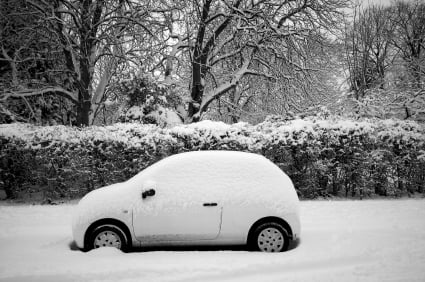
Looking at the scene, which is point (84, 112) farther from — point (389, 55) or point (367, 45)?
point (389, 55)

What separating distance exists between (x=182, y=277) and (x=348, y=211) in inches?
230

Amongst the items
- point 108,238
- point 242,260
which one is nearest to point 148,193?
point 108,238

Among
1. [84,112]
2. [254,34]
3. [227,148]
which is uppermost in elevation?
[254,34]

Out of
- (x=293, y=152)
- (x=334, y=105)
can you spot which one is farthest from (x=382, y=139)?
(x=334, y=105)

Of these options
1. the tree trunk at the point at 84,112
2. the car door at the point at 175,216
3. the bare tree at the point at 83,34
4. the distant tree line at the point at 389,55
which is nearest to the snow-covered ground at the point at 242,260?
the car door at the point at 175,216

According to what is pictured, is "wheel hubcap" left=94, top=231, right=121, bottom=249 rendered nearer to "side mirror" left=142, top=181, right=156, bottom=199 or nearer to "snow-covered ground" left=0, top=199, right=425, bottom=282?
"snow-covered ground" left=0, top=199, right=425, bottom=282

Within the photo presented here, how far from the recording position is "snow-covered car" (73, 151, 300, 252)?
5.90 m

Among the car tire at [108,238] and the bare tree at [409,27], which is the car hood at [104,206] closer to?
the car tire at [108,238]

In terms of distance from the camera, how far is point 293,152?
10805mm

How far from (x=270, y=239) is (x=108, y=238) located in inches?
105

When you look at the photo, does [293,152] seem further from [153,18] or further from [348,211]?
[153,18]

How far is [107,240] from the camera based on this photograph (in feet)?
19.4

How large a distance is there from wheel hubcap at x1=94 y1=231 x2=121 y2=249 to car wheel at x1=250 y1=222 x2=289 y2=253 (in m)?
2.23

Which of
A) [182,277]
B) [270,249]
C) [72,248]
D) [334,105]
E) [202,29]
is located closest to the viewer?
[182,277]
